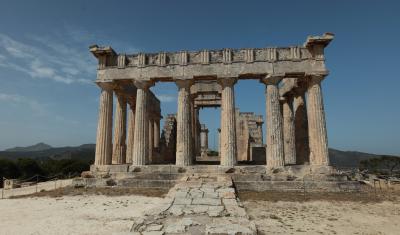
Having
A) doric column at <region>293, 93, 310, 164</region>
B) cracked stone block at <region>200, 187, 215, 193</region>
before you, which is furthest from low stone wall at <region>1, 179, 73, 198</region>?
doric column at <region>293, 93, 310, 164</region>

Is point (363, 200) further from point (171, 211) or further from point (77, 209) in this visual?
point (77, 209)

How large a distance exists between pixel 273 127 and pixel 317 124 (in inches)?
117

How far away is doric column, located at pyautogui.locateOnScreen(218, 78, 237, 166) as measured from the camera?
1872cm

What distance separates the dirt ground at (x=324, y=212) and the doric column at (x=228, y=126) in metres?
3.49

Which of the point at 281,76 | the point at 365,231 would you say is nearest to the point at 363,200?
the point at 365,231

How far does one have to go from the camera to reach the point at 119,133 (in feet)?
72.1

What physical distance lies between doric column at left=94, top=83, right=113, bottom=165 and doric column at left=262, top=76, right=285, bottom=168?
1161cm

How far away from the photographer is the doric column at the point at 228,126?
18719 mm

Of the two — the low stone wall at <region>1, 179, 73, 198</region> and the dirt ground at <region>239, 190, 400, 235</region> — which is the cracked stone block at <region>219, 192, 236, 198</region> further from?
the low stone wall at <region>1, 179, 73, 198</region>

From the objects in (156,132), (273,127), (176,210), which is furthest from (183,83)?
(176,210)

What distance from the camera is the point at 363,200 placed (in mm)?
13711

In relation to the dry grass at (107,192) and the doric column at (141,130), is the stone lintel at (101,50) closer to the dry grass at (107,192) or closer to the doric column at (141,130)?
the doric column at (141,130)

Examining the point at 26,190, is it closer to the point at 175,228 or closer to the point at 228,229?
the point at 175,228

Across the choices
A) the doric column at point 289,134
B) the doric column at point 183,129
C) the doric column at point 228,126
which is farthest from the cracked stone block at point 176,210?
the doric column at point 289,134
